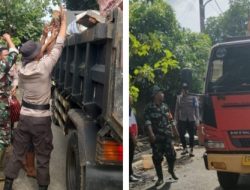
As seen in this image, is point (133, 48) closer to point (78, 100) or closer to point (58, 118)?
point (78, 100)

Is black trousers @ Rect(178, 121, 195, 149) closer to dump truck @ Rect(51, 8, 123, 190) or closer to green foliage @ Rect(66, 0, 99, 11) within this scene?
dump truck @ Rect(51, 8, 123, 190)

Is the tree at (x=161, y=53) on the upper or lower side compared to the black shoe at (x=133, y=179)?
upper

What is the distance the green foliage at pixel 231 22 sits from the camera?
1680 mm

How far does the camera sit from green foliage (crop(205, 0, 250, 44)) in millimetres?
1680

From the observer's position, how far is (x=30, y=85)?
327 centimetres

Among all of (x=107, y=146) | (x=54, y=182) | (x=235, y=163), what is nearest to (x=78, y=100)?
(x=54, y=182)

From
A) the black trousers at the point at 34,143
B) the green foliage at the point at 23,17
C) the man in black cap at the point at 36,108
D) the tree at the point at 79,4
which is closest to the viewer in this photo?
the man in black cap at the point at 36,108

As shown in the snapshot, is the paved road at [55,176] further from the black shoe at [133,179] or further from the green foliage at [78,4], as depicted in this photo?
the green foliage at [78,4]

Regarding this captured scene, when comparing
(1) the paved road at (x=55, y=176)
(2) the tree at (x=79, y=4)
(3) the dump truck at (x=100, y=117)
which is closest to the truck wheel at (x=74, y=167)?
(3) the dump truck at (x=100, y=117)

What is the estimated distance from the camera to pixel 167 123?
1753 mm

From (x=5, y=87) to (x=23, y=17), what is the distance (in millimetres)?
732

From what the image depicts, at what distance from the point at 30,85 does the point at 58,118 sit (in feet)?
6.67

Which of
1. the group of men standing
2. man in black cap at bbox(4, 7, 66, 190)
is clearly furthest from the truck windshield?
man in black cap at bbox(4, 7, 66, 190)

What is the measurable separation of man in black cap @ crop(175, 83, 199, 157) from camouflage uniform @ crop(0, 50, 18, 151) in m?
2.53
